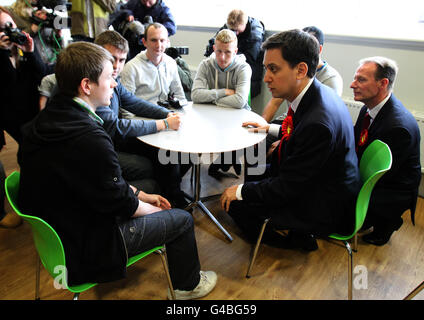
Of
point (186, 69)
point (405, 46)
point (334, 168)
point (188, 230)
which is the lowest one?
point (188, 230)

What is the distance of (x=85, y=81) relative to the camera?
116 centimetres

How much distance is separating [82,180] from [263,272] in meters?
1.20

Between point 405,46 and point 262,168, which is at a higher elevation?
point 405,46

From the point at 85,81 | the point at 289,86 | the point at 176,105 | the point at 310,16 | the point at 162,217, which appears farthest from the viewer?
the point at 310,16

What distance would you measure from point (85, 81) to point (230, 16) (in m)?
2.33

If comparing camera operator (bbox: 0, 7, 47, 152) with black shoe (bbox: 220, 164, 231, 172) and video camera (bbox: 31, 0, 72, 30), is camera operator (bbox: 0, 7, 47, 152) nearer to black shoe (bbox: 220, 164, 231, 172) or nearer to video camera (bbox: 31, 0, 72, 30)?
video camera (bbox: 31, 0, 72, 30)

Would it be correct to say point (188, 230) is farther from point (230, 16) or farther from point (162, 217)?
point (230, 16)

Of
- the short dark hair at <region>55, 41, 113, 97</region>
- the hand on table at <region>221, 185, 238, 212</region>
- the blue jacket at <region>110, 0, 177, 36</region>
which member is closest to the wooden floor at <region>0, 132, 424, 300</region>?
the hand on table at <region>221, 185, 238, 212</region>

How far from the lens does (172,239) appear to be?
4.45 feet

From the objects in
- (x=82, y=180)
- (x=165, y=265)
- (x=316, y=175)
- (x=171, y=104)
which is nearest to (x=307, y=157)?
(x=316, y=175)

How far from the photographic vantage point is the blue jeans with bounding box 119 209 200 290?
125 centimetres

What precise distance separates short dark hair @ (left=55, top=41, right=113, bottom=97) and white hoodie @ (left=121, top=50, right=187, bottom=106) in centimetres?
109

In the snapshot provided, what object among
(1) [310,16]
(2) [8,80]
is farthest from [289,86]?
(1) [310,16]

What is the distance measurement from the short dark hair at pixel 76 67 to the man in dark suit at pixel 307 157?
0.77 meters
